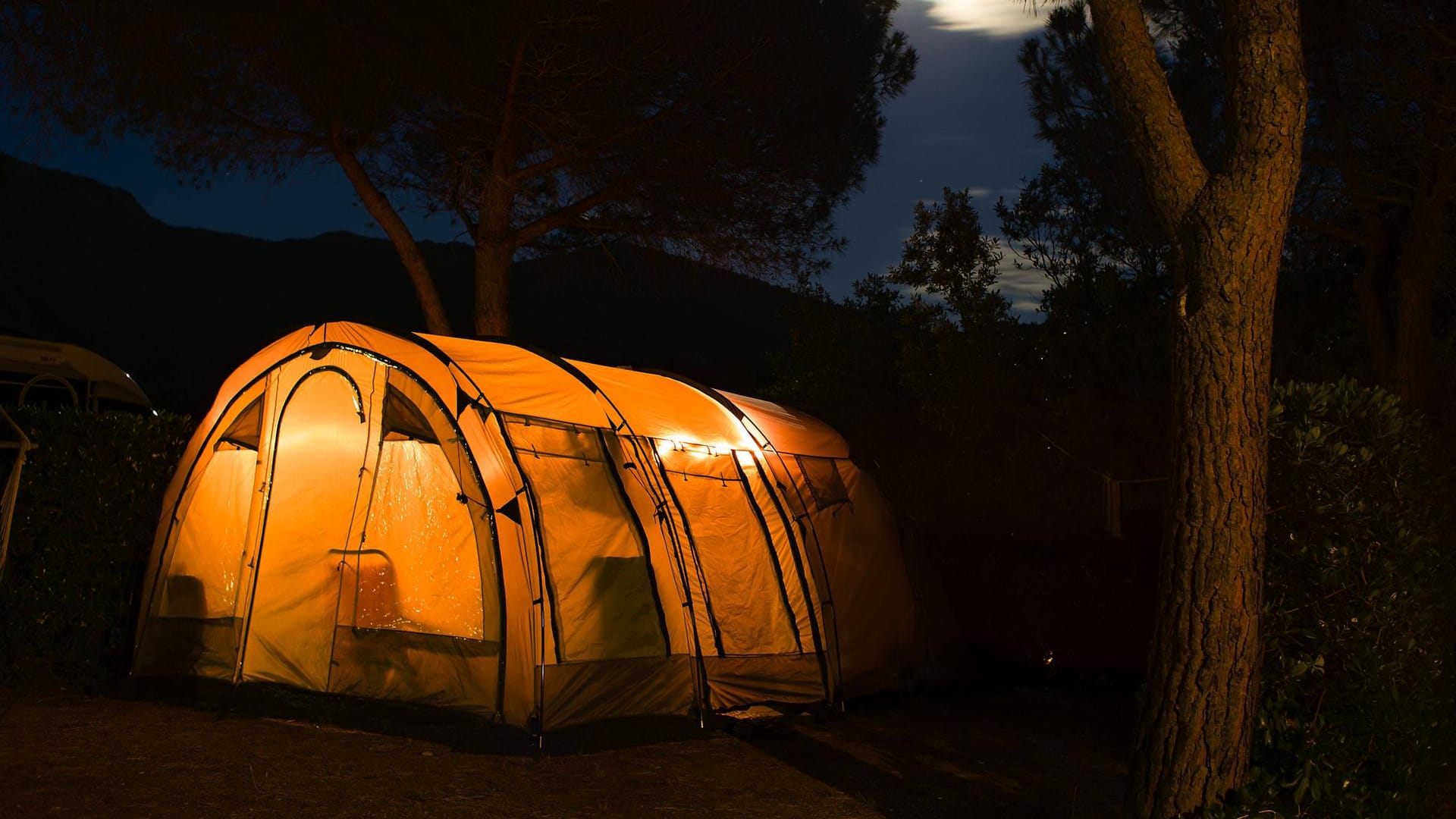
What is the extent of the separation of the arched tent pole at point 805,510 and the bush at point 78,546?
336cm

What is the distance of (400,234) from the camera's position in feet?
37.1

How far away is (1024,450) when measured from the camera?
12203 millimetres

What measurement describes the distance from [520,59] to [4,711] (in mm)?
6453

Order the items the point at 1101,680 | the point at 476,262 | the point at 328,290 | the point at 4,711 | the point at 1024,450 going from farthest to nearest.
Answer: the point at 328,290 → the point at 1024,450 → the point at 476,262 → the point at 1101,680 → the point at 4,711

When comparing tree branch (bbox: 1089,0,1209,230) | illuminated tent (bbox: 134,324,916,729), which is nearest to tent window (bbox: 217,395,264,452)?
illuminated tent (bbox: 134,324,916,729)

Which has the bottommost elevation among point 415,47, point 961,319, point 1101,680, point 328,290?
point 1101,680

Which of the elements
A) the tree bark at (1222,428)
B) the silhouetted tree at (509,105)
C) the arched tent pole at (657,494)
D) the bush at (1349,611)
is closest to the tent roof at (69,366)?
the silhouetted tree at (509,105)

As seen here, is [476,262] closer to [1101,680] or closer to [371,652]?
[371,652]

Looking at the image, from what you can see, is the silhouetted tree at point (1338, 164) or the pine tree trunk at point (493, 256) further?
the pine tree trunk at point (493, 256)

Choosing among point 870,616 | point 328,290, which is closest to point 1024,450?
point 870,616

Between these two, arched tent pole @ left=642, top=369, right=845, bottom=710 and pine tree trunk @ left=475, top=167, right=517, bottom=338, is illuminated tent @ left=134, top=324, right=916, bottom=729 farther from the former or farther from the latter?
pine tree trunk @ left=475, top=167, right=517, bottom=338

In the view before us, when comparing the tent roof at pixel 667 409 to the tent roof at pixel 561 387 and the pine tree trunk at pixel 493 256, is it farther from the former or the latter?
the pine tree trunk at pixel 493 256

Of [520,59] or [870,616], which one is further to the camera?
[520,59]

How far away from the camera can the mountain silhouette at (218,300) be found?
4097 cm
